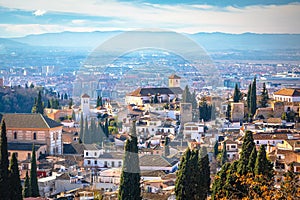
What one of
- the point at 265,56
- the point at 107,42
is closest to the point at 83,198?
the point at 107,42

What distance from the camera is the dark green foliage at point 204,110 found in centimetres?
2045

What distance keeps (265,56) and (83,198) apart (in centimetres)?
4741

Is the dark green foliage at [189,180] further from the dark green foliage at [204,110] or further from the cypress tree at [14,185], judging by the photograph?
the dark green foliage at [204,110]

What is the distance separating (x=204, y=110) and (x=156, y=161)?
285cm

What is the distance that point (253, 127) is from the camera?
27.8 metres

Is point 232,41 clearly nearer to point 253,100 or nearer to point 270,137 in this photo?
point 253,100

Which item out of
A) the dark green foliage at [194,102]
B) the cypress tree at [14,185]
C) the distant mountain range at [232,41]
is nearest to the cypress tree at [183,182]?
the cypress tree at [14,185]

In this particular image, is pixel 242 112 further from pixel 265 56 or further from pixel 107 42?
pixel 265 56

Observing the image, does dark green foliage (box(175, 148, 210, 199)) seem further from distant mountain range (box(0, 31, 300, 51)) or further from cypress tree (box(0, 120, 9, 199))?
distant mountain range (box(0, 31, 300, 51))

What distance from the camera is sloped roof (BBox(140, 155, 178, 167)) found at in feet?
63.2

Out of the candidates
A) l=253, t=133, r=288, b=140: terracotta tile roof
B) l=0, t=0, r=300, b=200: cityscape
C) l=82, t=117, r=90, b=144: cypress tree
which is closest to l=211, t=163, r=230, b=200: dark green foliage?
l=0, t=0, r=300, b=200: cityscape

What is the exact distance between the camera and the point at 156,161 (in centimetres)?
1945

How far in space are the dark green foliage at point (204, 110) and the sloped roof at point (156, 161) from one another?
1788 mm

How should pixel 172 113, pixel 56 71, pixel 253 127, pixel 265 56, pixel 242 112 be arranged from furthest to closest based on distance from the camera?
pixel 265 56
pixel 56 71
pixel 242 112
pixel 253 127
pixel 172 113
